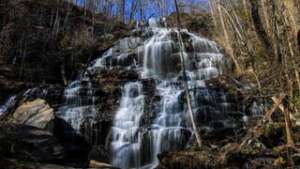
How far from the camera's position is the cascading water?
1284 centimetres

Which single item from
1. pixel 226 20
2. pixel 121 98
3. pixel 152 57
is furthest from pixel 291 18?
pixel 152 57

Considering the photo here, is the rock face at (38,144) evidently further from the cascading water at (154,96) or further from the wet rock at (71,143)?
the cascading water at (154,96)

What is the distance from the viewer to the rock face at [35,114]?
12.8 m

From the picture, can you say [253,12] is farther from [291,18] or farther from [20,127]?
[20,127]

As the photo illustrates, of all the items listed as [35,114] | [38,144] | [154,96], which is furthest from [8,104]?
[38,144]

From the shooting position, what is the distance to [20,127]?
10.3 m

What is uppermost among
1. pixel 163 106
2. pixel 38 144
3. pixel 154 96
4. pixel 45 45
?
pixel 45 45

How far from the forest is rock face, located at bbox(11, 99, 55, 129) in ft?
0.16

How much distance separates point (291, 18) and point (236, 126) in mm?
8759

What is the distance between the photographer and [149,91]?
1577 centimetres

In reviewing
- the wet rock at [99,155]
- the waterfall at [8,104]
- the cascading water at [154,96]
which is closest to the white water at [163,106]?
the cascading water at [154,96]

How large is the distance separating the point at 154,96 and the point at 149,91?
61 centimetres

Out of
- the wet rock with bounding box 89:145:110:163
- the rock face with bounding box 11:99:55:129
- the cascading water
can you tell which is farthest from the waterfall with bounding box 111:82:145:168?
the rock face with bounding box 11:99:55:129

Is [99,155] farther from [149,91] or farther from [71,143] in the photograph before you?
[149,91]
